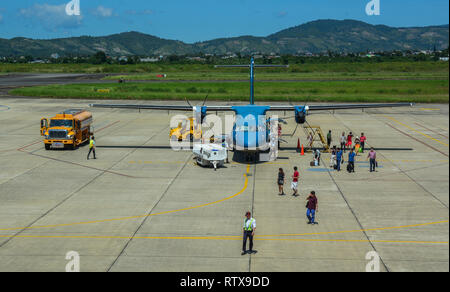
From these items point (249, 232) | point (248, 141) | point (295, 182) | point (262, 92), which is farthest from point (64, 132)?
point (262, 92)

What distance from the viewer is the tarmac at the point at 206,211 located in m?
14.5

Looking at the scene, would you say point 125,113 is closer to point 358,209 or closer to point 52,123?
point 52,123

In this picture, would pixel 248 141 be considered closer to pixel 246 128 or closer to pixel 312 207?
pixel 246 128

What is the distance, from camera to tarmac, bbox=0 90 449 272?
14484 mm

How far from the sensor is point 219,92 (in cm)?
8181

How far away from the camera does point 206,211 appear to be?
1980 centimetres

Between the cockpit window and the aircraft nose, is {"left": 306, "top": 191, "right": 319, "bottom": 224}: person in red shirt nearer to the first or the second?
the aircraft nose

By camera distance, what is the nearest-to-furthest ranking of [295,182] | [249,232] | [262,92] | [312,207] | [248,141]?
[249,232] < [312,207] < [295,182] < [248,141] < [262,92]

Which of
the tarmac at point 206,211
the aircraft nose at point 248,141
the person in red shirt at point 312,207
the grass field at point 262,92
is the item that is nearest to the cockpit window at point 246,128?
the aircraft nose at point 248,141

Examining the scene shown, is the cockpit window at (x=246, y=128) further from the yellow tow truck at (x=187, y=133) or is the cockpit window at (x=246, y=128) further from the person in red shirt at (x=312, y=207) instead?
the person in red shirt at (x=312, y=207)

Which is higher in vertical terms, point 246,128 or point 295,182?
point 246,128
